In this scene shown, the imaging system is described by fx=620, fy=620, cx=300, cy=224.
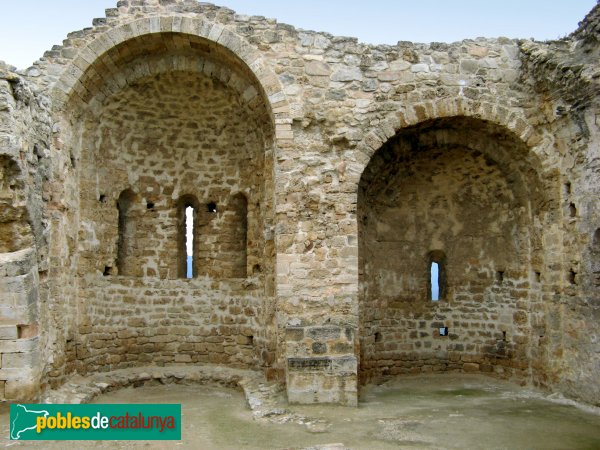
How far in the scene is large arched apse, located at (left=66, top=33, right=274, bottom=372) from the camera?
30.7 ft

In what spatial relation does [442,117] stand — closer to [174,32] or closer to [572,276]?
[572,276]

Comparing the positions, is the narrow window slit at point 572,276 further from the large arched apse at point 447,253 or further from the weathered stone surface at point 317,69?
the weathered stone surface at point 317,69

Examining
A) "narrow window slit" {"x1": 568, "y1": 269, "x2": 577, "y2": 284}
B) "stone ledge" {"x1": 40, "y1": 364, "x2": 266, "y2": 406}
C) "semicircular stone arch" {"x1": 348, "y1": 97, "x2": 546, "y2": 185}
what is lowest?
"stone ledge" {"x1": 40, "y1": 364, "x2": 266, "y2": 406}

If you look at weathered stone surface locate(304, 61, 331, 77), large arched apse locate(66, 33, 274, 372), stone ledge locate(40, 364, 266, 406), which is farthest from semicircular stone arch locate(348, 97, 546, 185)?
stone ledge locate(40, 364, 266, 406)

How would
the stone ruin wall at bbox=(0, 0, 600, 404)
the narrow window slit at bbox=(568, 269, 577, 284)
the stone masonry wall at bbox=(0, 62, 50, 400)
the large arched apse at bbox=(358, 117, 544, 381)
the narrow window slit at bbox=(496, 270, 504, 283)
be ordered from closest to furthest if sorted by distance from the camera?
the stone masonry wall at bbox=(0, 62, 50, 400)
the stone ruin wall at bbox=(0, 0, 600, 404)
the narrow window slit at bbox=(568, 269, 577, 284)
the large arched apse at bbox=(358, 117, 544, 381)
the narrow window slit at bbox=(496, 270, 504, 283)

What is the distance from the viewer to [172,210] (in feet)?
34.4

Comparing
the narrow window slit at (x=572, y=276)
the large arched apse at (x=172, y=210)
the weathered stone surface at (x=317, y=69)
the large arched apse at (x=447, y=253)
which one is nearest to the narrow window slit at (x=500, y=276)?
the large arched apse at (x=447, y=253)

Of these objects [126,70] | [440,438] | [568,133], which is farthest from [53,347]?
[568,133]

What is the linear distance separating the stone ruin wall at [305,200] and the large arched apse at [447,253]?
35 millimetres

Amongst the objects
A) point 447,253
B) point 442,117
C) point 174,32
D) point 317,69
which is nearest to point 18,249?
point 174,32

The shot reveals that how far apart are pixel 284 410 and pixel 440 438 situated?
198 cm

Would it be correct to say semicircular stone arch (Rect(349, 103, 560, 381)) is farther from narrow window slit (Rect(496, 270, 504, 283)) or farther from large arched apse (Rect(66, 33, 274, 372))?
large arched apse (Rect(66, 33, 274, 372))

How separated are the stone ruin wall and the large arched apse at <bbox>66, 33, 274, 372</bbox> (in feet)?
0.11

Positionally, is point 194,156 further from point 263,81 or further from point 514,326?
point 514,326
